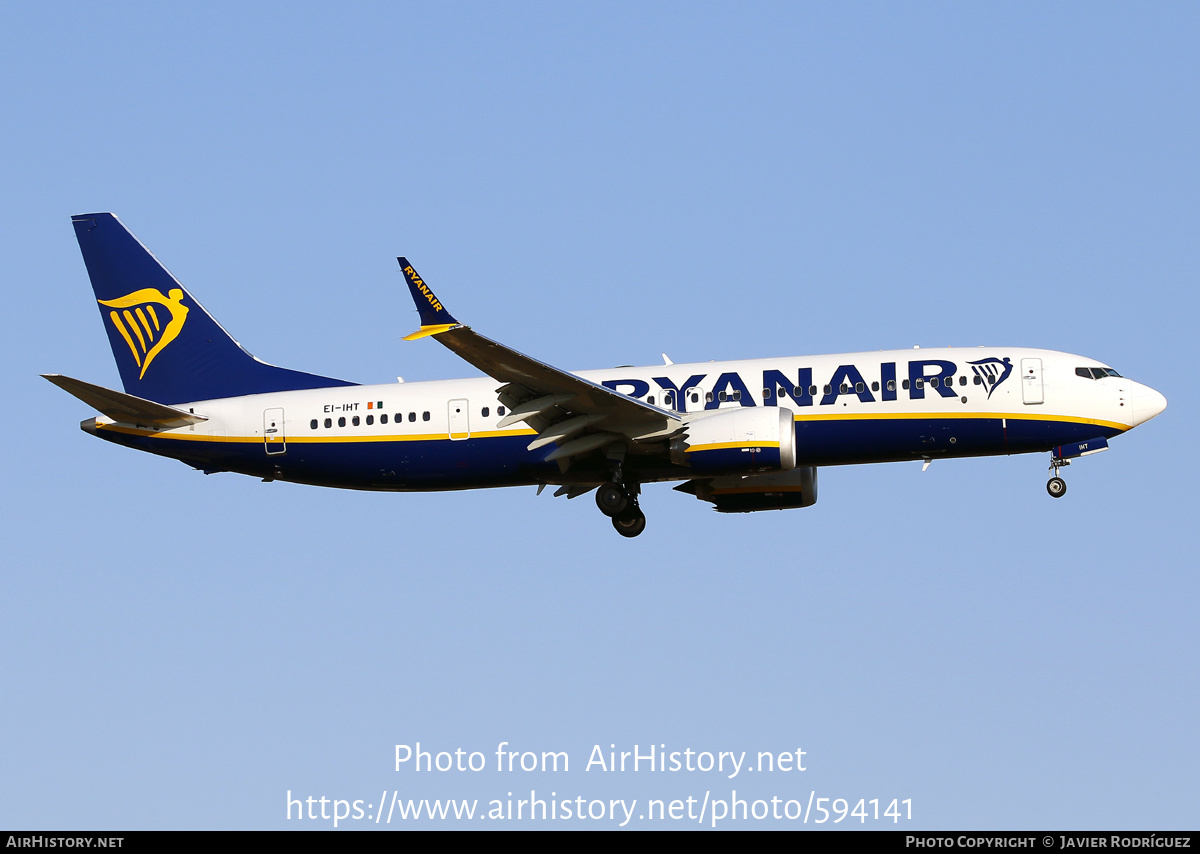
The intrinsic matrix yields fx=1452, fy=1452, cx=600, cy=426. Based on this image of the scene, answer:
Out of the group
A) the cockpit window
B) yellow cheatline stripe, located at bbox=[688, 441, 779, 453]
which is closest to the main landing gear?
yellow cheatline stripe, located at bbox=[688, 441, 779, 453]

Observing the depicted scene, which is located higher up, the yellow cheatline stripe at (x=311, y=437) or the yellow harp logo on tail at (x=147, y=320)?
the yellow harp logo on tail at (x=147, y=320)

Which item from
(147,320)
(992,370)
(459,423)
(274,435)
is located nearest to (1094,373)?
(992,370)

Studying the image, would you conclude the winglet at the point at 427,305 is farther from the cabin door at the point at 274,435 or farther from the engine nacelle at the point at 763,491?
the engine nacelle at the point at 763,491

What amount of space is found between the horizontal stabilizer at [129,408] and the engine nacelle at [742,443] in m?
13.4

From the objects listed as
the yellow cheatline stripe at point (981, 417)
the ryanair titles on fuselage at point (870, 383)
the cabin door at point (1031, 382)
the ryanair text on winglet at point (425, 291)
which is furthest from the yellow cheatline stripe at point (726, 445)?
the ryanair text on winglet at point (425, 291)

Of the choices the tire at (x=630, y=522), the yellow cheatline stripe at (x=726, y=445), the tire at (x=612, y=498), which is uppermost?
the yellow cheatline stripe at (x=726, y=445)

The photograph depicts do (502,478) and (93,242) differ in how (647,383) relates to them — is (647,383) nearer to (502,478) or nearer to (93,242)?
(502,478)

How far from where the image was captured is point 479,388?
3806 cm

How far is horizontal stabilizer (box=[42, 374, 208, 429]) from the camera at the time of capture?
120ft

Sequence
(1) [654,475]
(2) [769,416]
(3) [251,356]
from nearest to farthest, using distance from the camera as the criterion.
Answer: (2) [769,416] → (1) [654,475] → (3) [251,356]

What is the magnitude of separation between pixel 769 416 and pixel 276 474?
531 inches

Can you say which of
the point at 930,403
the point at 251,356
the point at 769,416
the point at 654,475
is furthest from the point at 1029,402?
the point at 251,356

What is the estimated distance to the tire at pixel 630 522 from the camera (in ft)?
126

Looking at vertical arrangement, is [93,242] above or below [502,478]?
above
